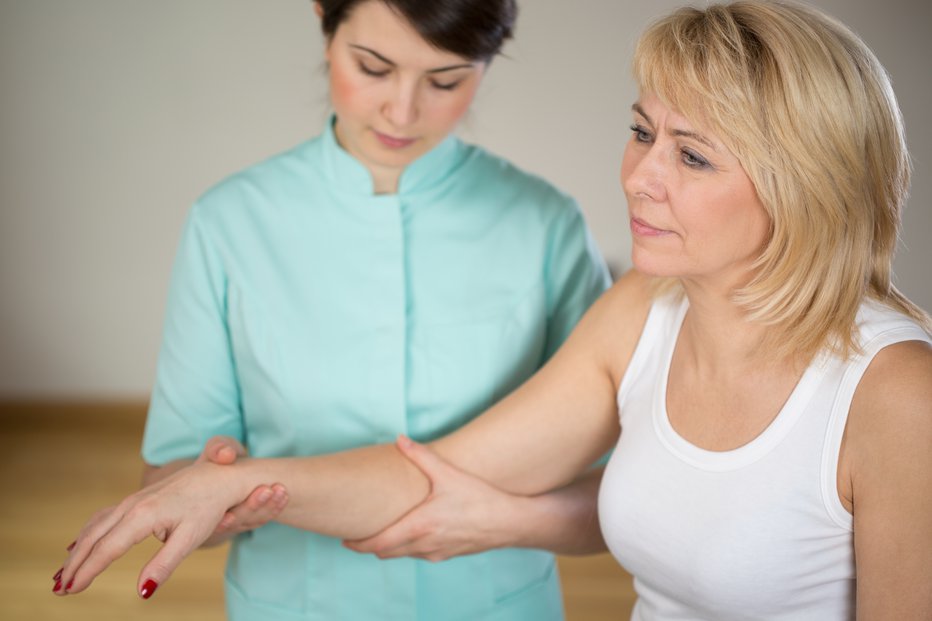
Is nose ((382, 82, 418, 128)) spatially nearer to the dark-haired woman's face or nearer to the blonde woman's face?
the dark-haired woman's face

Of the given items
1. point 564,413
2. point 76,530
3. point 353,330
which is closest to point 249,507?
point 353,330

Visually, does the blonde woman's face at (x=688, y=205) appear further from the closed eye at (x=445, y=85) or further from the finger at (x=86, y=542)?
the finger at (x=86, y=542)

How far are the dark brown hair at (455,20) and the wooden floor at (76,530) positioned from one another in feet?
7.28

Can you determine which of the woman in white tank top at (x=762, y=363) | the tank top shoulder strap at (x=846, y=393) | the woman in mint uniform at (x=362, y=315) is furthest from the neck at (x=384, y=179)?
the tank top shoulder strap at (x=846, y=393)

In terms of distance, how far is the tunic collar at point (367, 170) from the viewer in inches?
74.1

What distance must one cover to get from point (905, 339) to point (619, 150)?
358 centimetres

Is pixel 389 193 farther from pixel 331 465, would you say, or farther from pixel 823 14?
pixel 823 14

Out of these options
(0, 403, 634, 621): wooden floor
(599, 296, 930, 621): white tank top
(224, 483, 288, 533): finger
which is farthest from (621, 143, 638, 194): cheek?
(0, 403, 634, 621): wooden floor

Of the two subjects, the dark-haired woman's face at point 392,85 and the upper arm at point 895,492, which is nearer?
the upper arm at point 895,492

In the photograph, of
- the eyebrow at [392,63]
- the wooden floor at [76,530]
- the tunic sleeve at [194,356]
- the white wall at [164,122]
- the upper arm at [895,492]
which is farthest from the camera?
the white wall at [164,122]

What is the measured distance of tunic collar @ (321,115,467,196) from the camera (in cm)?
188

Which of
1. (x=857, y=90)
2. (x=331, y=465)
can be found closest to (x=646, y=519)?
(x=331, y=465)

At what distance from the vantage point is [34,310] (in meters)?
5.01

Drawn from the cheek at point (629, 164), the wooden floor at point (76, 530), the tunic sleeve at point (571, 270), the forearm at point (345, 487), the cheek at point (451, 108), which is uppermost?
the cheek at point (629, 164)
